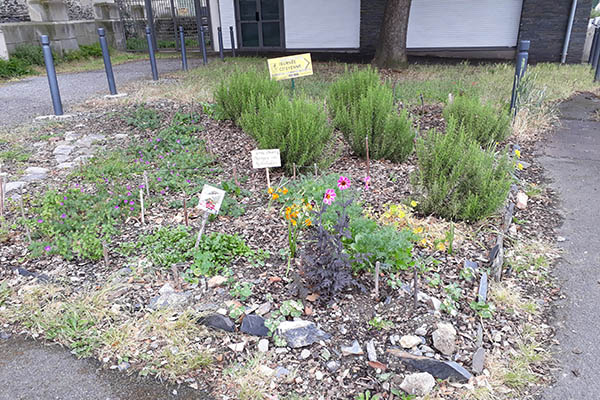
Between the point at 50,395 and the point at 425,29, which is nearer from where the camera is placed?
the point at 50,395

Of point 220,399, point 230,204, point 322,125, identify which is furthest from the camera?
point 322,125

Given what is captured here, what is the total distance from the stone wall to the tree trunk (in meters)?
10.00

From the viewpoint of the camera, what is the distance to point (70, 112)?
22.3 feet

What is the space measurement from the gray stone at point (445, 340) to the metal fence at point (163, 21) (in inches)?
641

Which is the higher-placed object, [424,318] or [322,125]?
[322,125]

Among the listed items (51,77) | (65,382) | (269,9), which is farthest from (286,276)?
(269,9)

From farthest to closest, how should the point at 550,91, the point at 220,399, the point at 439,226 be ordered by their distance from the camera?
1. the point at 550,91
2. the point at 439,226
3. the point at 220,399

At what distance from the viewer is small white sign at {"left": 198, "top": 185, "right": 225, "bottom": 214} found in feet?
9.66

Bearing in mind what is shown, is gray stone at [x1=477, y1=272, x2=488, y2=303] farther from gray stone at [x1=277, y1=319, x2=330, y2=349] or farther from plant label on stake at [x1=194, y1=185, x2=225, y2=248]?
plant label on stake at [x1=194, y1=185, x2=225, y2=248]

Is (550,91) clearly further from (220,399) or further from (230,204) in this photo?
(220,399)

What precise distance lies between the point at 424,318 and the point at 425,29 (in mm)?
11716

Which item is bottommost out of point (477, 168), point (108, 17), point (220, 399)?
point (220, 399)

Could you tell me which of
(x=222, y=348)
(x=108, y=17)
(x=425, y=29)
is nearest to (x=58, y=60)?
(x=108, y=17)

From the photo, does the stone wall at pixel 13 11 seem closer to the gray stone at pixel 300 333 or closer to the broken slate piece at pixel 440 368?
the gray stone at pixel 300 333
